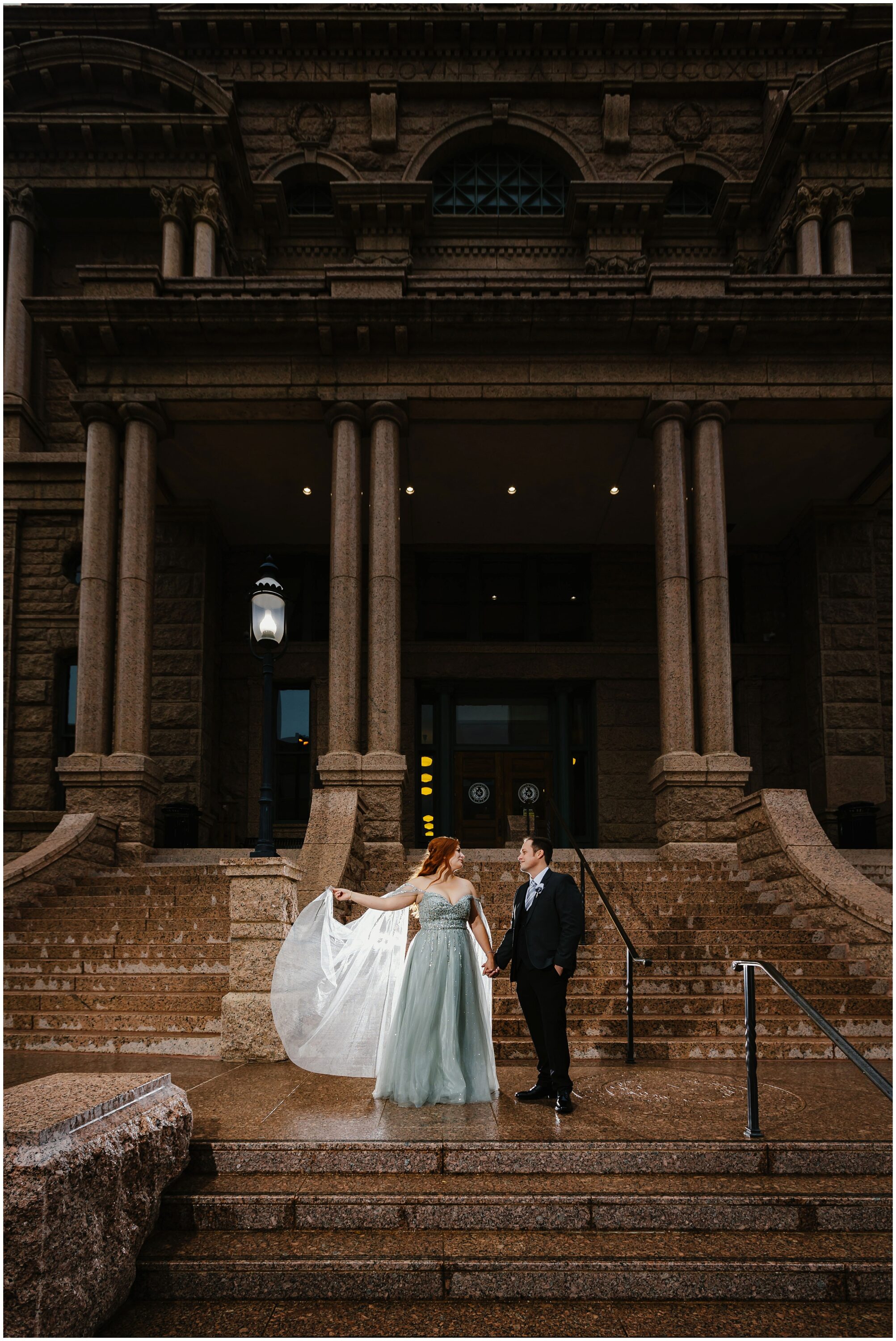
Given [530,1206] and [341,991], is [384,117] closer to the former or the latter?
[341,991]

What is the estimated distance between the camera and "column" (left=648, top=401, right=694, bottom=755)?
53.6ft

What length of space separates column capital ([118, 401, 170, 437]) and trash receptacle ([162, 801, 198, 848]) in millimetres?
7467

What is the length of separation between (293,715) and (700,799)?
10992 mm

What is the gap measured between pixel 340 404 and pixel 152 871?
8.37 metres

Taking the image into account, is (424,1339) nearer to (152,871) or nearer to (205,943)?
(205,943)

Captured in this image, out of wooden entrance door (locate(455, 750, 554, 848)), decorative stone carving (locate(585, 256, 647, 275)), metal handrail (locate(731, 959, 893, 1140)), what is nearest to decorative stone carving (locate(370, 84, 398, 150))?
decorative stone carving (locate(585, 256, 647, 275))

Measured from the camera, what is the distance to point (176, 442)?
19.1 m

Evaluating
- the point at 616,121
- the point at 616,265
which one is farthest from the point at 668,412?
the point at 616,121

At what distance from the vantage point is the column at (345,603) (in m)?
16.0

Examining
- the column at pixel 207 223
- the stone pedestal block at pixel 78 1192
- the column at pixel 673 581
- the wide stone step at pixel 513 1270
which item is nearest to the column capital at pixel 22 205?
the column at pixel 207 223

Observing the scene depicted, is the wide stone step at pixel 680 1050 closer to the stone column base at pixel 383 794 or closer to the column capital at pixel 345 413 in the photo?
the stone column base at pixel 383 794

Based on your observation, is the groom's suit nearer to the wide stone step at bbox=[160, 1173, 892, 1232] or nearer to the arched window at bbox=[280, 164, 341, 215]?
the wide stone step at bbox=[160, 1173, 892, 1232]

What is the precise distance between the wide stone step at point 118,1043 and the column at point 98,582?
22.6ft

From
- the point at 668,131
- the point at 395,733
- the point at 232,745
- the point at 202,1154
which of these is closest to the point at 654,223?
the point at 668,131
